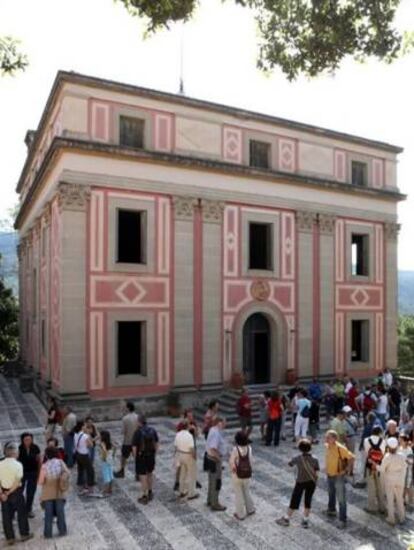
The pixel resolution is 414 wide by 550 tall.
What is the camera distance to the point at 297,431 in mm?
14508

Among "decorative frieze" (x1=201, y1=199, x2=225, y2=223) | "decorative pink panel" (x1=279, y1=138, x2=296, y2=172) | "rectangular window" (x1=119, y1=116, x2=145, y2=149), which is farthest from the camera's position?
"decorative pink panel" (x1=279, y1=138, x2=296, y2=172)

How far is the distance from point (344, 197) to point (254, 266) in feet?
18.0

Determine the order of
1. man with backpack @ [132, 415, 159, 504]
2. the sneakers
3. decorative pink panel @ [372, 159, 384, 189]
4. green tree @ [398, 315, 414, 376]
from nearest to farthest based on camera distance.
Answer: the sneakers → man with backpack @ [132, 415, 159, 504] → decorative pink panel @ [372, 159, 384, 189] → green tree @ [398, 315, 414, 376]

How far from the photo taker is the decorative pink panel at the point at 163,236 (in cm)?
1950

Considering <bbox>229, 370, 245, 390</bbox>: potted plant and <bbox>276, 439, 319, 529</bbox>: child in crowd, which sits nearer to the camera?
<bbox>276, 439, 319, 529</bbox>: child in crowd

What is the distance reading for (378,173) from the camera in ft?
83.3

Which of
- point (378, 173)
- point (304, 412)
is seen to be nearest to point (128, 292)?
point (304, 412)

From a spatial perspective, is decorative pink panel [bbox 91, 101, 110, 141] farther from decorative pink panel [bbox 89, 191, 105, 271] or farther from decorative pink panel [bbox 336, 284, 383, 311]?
decorative pink panel [bbox 336, 284, 383, 311]

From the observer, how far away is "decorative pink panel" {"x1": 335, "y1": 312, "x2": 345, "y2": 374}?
76.4 feet

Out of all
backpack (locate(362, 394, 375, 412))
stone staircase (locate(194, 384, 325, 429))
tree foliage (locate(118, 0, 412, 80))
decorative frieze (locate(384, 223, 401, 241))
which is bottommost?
stone staircase (locate(194, 384, 325, 429))

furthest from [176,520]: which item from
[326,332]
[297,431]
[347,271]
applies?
[347,271]

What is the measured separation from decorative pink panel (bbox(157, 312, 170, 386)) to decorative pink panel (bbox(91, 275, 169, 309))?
1.83 ft

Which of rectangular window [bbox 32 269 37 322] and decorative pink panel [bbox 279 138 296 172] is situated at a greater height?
decorative pink panel [bbox 279 138 296 172]

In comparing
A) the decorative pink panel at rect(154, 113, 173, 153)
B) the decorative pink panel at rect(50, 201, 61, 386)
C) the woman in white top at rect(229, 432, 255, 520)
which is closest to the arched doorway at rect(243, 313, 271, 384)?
the decorative pink panel at rect(50, 201, 61, 386)
